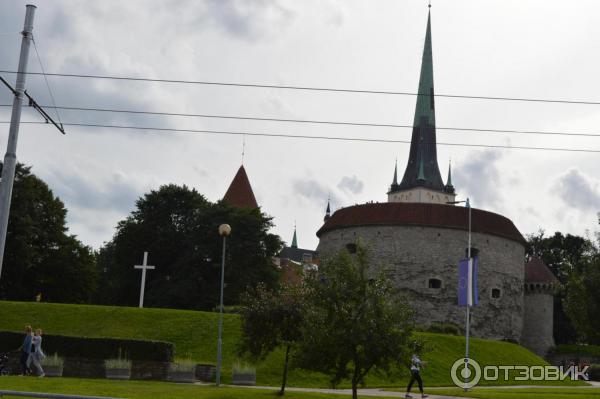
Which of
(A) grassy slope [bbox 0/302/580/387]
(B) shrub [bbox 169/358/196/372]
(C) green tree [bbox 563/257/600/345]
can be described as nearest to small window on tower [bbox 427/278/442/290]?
(A) grassy slope [bbox 0/302/580/387]

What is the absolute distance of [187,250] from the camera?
5134 centimetres

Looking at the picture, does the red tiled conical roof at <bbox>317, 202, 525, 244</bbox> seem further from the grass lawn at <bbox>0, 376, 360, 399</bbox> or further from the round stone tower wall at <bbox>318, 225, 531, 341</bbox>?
the grass lawn at <bbox>0, 376, 360, 399</bbox>

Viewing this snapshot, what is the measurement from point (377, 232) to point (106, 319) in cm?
2500

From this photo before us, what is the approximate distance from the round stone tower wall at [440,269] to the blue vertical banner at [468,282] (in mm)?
22037

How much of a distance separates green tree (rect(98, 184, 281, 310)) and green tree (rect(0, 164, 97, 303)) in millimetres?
3081

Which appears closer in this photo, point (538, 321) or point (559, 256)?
point (538, 321)

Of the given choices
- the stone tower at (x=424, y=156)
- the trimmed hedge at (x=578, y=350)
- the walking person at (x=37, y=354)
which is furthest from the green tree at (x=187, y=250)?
the stone tower at (x=424, y=156)

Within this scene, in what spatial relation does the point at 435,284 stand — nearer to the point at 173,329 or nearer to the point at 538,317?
the point at 538,317

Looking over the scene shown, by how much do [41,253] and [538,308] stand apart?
3834cm

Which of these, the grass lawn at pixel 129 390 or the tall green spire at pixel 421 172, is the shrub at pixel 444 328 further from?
the tall green spire at pixel 421 172

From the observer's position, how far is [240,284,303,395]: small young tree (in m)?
19.5

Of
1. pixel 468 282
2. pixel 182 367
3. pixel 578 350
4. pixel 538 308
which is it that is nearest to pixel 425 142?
pixel 538 308

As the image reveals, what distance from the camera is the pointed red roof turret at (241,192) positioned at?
67.5 m

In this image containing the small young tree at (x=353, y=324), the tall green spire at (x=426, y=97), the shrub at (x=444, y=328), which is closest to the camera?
the small young tree at (x=353, y=324)
